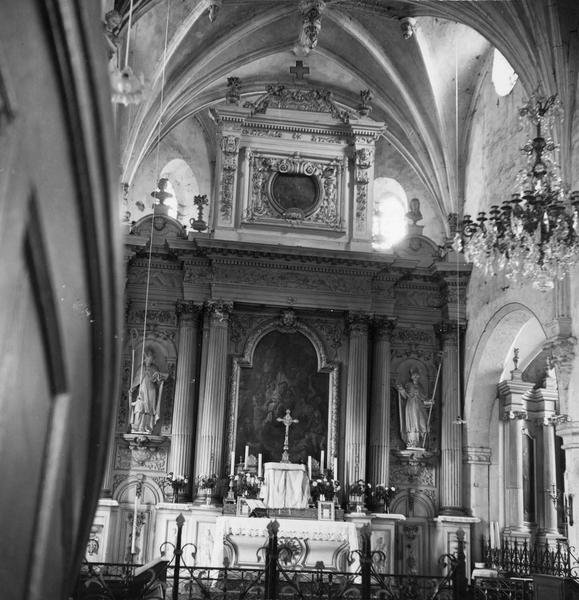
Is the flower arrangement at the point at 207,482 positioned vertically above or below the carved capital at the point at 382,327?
below

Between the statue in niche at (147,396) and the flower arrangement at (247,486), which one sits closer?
the flower arrangement at (247,486)

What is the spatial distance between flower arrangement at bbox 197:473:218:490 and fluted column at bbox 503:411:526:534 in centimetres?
579

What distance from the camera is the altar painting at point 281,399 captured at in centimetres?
1568

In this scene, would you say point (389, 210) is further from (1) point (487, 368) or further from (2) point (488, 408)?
(2) point (488, 408)

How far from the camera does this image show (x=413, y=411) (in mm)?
16250

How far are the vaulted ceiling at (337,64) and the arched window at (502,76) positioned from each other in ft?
1.66

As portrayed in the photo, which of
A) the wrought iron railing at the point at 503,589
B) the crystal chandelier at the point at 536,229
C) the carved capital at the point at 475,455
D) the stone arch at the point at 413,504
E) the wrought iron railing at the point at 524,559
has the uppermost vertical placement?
the crystal chandelier at the point at 536,229

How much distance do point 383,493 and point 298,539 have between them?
211 centimetres

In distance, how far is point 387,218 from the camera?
19.5 m

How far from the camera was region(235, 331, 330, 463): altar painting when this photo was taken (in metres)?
15.7

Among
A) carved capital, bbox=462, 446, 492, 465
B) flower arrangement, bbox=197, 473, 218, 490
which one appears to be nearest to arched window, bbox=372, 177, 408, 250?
carved capital, bbox=462, 446, 492, 465

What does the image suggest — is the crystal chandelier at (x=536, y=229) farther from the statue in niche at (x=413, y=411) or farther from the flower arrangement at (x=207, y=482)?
the flower arrangement at (x=207, y=482)

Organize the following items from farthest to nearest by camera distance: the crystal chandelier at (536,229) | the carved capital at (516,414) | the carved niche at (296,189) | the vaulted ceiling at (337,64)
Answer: the carved niche at (296,189)
the carved capital at (516,414)
the vaulted ceiling at (337,64)
the crystal chandelier at (536,229)

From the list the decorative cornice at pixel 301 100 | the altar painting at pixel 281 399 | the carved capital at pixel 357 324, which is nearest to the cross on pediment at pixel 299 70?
the decorative cornice at pixel 301 100
